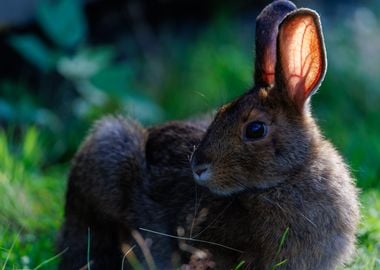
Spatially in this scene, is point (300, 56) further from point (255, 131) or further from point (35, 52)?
point (35, 52)

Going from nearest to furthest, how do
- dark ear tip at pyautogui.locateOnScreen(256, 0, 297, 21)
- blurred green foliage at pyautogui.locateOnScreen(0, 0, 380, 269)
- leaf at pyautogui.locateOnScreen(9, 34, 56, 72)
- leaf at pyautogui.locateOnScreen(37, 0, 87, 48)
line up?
dark ear tip at pyautogui.locateOnScreen(256, 0, 297, 21), blurred green foliage at pyautogui.locateOnScreen(0, 0, 380, 269), leaf at pyautogui.locateOnScreen(37, 0, 87, 48), leaf at pyautogui.locateOnScreen(9, 34, 56, 72)

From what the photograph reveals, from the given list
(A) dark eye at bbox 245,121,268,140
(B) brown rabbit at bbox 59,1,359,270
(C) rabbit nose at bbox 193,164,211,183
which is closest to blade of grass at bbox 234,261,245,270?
(B) brown rabbit at bbox 59,1,359,270

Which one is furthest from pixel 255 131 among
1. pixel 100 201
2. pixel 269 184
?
pixel 100 201

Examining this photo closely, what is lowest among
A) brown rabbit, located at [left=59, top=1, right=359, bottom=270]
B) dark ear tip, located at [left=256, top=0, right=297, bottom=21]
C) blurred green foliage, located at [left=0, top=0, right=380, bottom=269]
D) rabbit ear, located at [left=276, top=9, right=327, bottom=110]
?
blurred green foliage, located at [left=0, top=0, right=380, bottom=269]

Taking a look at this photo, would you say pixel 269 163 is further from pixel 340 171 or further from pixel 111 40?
pixel 111 40

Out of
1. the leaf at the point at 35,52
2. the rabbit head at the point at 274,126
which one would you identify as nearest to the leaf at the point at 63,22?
the leaf at the point at 35,52

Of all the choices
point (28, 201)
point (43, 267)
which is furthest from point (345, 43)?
point (43, 267)

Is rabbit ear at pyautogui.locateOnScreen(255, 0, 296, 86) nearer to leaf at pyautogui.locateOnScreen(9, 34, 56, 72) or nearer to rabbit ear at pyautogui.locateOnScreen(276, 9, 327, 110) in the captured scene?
rabbit ear at pyautogui.locateOnScreen(276, 9, 327, 110)
